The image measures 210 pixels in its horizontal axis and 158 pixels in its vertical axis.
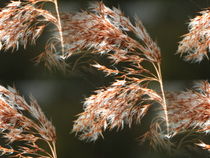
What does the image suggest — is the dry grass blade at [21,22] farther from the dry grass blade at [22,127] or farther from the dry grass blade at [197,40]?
the dry grass blade at [197,40]

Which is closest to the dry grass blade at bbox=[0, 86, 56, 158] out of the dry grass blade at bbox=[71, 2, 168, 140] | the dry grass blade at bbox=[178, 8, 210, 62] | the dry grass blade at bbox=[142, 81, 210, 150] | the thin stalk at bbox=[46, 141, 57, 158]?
the thin stalk at bbox=[46, 141, 57, 158]

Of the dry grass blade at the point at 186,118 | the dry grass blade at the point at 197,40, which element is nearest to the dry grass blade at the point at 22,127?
the dry grass blade at the point at 186,118

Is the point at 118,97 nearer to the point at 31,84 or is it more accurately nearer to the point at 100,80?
the point at 100,80

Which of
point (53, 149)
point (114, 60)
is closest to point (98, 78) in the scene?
point (114, 60)

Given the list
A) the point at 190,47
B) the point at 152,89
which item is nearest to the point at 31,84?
the point at 152,89

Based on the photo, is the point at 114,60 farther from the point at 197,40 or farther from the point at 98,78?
the point at 197,40

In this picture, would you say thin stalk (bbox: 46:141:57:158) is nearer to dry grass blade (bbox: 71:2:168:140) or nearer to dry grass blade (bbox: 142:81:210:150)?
dry grass blade (bbox: 71:2:168:140)
